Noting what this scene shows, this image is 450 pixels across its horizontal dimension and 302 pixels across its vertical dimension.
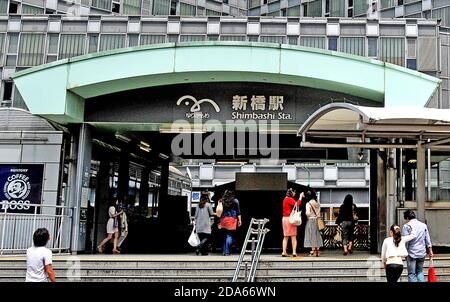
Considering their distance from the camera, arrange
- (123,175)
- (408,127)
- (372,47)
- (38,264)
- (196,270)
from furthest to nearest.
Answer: (372,47)
(123,175)
(408,127)
(196,270)
(38,264)

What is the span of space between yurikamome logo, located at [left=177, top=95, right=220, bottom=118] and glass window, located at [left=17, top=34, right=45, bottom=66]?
26.7 meters

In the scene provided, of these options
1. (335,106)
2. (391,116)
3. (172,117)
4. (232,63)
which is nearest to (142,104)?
(172,117)

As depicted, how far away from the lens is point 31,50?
38594 millimetres

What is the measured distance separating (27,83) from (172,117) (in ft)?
12.4

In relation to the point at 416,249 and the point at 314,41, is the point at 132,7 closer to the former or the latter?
the point at 314,41

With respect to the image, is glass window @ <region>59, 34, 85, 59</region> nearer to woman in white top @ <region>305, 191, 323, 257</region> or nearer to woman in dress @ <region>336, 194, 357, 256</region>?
woman in dress @ <region>336, 194, 357, 256</region>

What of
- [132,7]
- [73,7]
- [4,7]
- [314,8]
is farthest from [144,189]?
[314,8]

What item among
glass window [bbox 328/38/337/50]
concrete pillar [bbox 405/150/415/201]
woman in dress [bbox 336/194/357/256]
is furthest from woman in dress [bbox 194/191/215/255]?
glass window [bbox 328/38/337/50]

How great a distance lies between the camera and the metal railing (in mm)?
12672

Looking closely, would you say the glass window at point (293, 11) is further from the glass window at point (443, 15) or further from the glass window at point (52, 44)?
the glass window at point (52, 44)

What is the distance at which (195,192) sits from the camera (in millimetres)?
38125

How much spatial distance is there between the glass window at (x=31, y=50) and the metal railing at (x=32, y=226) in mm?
26563

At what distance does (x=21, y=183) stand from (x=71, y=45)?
85.2 feet
